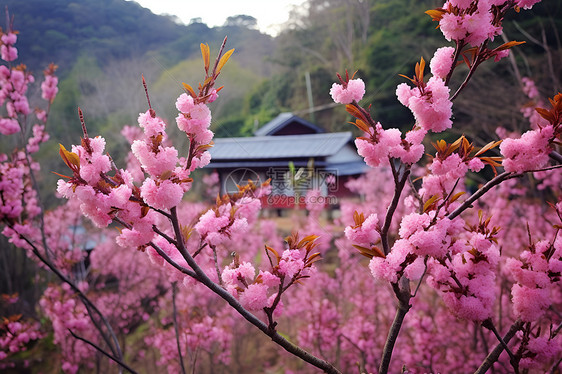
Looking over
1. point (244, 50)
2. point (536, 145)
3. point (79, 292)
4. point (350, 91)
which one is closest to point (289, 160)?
point (244, 50)

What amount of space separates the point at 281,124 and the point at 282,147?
279 millimetres

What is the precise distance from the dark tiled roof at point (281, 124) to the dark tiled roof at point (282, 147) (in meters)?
0.06

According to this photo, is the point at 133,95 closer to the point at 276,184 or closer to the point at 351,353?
the point at 276,184

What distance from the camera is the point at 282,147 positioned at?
8.45ft

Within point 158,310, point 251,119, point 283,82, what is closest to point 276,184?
point 251,119

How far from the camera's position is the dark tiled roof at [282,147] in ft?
8.29

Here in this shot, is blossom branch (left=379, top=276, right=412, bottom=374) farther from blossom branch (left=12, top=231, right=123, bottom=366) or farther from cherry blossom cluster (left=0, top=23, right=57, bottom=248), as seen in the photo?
cherry blossom cluster (left=0, top=23, right=57, bottom=248)

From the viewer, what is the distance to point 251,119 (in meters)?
2.87

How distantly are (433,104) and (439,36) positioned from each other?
268 cm

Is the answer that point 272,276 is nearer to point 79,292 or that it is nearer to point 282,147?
point 79,292

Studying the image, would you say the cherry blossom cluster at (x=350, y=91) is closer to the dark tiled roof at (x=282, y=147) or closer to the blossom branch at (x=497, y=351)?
the blossom branch at (x=497, y=351)

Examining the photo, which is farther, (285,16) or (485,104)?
(485,104)

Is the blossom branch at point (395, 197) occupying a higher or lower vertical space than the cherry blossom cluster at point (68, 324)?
higher

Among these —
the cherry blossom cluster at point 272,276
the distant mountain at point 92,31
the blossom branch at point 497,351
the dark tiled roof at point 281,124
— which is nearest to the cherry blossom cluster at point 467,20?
the cherry blossom cluster at point 272,276
